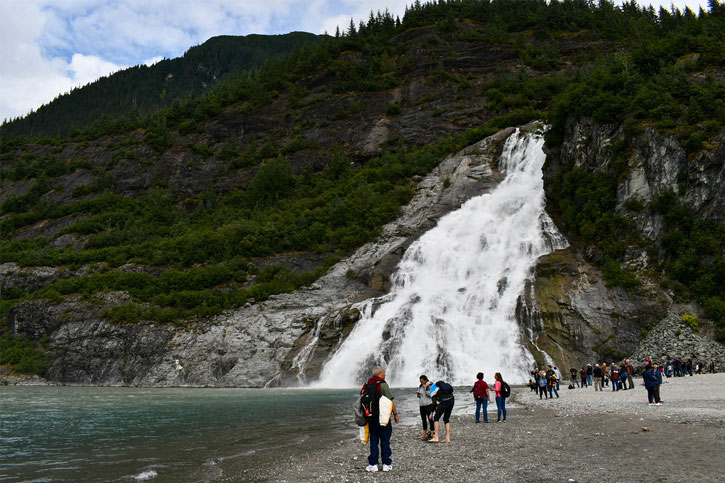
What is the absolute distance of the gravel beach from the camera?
26.4ft

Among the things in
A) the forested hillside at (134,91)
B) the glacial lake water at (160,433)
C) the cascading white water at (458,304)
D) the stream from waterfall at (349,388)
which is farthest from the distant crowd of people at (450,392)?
the forested hillside at (134,91)

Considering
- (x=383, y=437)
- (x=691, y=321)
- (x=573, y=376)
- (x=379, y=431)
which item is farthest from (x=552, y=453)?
(x=691, y=321)

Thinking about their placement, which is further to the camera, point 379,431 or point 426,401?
point 426,401

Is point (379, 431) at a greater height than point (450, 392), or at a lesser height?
lesser

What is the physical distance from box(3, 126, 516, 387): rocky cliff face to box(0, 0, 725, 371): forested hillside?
5.88 feet

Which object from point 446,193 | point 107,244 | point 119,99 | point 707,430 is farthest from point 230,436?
point 119,99

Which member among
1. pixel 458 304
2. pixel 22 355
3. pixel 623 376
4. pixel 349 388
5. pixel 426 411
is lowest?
pixel 349 388

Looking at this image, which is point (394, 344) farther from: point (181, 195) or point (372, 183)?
point (181, 195)

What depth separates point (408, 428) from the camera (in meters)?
14.6

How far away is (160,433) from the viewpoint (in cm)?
1512

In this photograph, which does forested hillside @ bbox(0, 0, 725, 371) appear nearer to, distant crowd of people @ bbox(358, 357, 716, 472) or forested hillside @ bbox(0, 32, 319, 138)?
distant crowd of people @ bbox(358, 357, 716, 472)

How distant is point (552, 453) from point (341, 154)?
67840 mm

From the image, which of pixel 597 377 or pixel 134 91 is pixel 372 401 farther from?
pixel 134 91

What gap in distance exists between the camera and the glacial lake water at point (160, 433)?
402 inches
